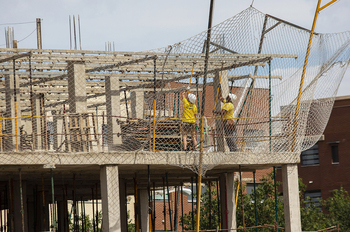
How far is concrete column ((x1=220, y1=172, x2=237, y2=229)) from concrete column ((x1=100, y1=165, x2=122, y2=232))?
6375 mm

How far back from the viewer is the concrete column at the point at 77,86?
1705 centimetres

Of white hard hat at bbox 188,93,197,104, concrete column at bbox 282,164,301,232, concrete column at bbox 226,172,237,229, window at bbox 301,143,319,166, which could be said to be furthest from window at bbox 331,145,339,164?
white hard hat at bbox 188,93,197,104

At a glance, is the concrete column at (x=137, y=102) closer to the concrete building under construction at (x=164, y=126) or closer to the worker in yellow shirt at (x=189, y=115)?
the concrete building under construction at (x=164, y=126)

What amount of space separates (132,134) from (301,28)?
6329mm

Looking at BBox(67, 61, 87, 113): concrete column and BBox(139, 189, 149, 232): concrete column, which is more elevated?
BBox(67, 61, 87, 113): concrete column

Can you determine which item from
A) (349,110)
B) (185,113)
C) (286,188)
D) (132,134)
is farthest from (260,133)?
(349,110)

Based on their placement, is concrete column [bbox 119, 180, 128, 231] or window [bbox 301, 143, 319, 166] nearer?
concrete column [bbox 119, 180, 128, 231]

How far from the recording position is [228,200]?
20000 millimetres

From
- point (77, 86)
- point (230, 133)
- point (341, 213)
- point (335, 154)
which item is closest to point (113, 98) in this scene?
point (77, 86)

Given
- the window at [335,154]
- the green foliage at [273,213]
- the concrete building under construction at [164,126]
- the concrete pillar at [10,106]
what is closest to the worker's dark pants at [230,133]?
the concrete building under construction at [164,126]

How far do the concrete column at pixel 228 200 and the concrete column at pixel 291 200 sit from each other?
10.6 feet

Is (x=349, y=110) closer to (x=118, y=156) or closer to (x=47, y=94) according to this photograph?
(x=47, y=94)

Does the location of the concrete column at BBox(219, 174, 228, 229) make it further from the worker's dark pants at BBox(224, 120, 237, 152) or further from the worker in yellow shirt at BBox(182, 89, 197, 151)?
the worker in yellow shirt at BBox(182, 89, 197, 151)

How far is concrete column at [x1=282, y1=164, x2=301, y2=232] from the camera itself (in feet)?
Answer: 55.0
